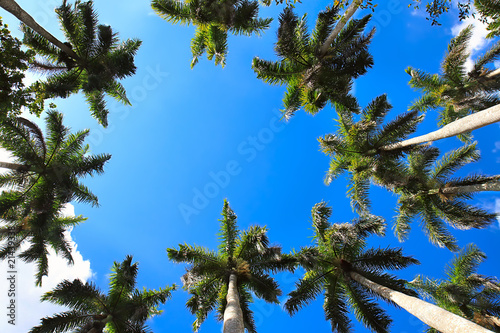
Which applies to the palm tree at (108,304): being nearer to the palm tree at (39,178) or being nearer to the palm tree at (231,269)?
the palm tree at (231,269)

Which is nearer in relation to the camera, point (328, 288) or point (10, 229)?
point (328, 288)

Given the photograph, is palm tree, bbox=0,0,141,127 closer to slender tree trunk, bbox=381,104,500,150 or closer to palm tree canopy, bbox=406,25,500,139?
slender tree trunk, bbox=381,104,500,150

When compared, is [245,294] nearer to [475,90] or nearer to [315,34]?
[315,34]

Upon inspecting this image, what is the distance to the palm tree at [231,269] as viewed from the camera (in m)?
12.1

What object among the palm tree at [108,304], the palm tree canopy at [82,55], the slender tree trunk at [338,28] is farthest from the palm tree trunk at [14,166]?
the slender tree trunk at [338,28]

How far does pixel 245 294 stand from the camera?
1309 cm

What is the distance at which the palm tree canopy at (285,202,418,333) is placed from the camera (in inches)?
457

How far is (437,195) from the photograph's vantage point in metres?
14.2

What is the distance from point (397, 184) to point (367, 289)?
19.2ft

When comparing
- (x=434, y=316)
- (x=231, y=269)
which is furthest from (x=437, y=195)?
(x=231, y=269)

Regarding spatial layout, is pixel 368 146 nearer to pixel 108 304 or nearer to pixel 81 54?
pixel 108 304

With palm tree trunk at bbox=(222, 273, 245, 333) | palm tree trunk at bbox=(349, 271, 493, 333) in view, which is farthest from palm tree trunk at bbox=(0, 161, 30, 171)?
palm tree trunk at bbox=(349, 271, 493, 333)

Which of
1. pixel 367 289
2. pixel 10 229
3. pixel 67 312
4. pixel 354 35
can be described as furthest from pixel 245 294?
pixel 354 35

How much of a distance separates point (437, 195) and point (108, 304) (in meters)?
17.6
